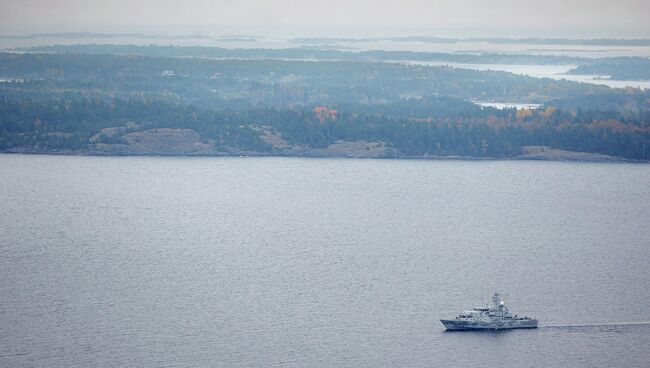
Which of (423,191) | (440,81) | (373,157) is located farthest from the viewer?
(440,81)

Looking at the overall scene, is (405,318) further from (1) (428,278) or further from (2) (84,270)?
(2) (84,270)

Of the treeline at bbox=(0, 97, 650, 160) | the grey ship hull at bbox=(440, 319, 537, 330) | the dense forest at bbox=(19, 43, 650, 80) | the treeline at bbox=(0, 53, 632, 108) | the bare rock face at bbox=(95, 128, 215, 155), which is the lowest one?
the dense forest at bbox=(19, 43, 650, 80)

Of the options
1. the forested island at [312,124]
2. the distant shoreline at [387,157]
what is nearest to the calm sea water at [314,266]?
the distant shoreline at [387,157]

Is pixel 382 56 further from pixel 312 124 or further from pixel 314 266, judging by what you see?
pixel 314 266

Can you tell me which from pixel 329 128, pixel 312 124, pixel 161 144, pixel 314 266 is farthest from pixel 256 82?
pixel 314 266

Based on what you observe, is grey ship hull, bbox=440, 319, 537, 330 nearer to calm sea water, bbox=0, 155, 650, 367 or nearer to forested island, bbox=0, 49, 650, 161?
Result: calm sea water, bbox=0, 155, 650, 367

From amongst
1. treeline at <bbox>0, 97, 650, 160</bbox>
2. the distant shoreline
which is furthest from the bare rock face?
treeline at <bbox>0, 97, 650, 160</bbox>

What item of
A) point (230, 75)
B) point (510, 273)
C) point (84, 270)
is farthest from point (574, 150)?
point (230, 75)
